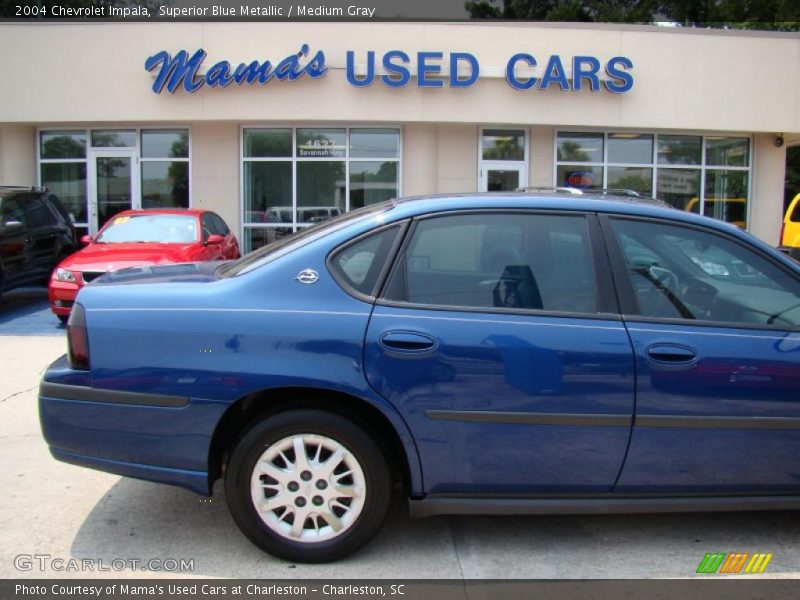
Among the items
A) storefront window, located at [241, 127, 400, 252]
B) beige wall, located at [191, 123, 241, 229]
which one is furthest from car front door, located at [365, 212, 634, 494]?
beige wall, located at [191, 123, 241, 229]

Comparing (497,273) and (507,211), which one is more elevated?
(507,211)

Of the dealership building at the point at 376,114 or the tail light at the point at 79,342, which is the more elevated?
the dealership building at the point at 376,114

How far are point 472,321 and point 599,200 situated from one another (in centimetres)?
96

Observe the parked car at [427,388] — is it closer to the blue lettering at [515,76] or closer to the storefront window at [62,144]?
the blue lettering at [515,76]

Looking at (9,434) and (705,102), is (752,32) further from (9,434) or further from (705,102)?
(9,434)

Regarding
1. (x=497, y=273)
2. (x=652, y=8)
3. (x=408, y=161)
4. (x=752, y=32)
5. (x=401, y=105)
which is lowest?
(x=497, y=273)

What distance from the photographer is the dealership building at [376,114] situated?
1304 cm

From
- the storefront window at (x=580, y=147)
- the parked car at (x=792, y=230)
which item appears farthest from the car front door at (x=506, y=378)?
the storefront window at (x=580, y=147)

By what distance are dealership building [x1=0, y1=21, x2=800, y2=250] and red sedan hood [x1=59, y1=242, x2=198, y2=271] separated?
523cm

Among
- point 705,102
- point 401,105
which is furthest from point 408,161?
point 705,102

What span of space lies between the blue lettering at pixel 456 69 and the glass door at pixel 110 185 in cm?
678

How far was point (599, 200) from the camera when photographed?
11.3 ft

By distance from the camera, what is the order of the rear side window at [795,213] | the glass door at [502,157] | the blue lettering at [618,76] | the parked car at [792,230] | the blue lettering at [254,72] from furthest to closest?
the glass door at [502,157] → the blue lettering at [618,76] → the blue lettering at [254,72] → the rear side window at [795,213] → the parked car at [792,230]

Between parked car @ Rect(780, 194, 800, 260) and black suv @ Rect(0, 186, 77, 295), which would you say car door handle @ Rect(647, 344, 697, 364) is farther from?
parked car @ Rect(780, 194, 800, 260)
